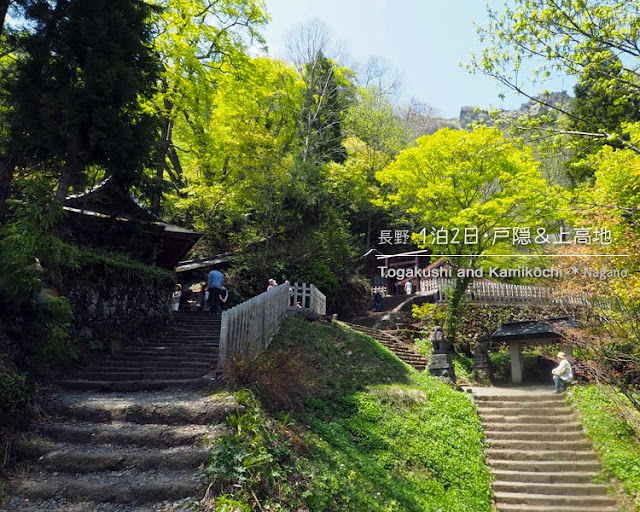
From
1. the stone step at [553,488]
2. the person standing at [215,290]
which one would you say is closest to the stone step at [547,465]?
the stone step at [553,488]

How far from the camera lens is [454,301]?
653 inches

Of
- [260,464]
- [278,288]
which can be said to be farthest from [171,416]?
[278,288]

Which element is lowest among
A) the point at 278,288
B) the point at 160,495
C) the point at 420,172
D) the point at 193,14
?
the point at 160,495

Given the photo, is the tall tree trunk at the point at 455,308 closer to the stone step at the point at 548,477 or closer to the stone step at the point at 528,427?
the stone step at the point at 528,427

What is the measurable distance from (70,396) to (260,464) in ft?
11.9

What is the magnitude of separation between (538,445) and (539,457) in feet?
1.61

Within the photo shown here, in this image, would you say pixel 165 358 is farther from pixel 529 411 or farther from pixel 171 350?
pixel 529 411

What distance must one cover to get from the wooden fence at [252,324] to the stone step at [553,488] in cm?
593

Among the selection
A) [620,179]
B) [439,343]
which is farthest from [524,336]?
[620,179]

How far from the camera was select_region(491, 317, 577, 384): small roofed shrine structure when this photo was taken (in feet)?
45.1

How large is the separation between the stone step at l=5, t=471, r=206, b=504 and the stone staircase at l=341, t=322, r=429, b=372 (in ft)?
34.4

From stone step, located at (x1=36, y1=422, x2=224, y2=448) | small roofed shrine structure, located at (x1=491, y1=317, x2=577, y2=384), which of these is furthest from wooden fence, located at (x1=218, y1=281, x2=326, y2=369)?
small roofed shrine structure, located at (x1=491, y1=317, x2=577, y2=384)

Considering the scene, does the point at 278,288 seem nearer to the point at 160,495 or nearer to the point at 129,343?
the point at 129,343

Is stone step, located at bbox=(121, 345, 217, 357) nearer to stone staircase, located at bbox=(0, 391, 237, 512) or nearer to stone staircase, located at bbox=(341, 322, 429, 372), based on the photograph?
stone staircase, located at bbox=(0, 391, 237, 512)
